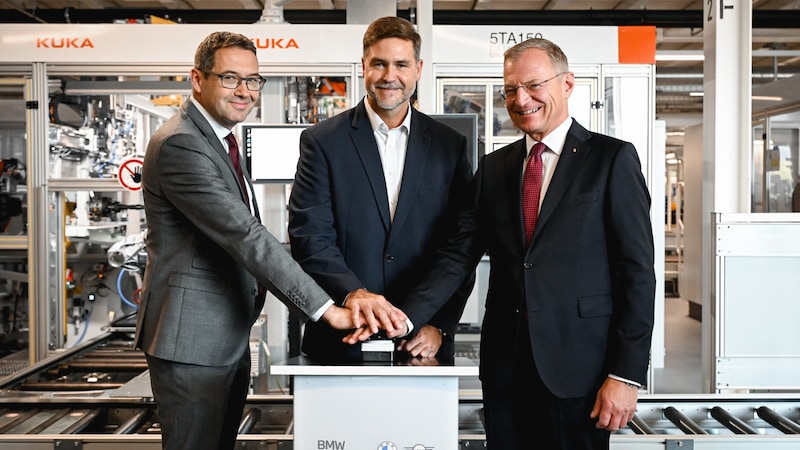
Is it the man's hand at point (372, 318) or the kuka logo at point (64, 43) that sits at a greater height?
the kuka logo at point (64, 43)

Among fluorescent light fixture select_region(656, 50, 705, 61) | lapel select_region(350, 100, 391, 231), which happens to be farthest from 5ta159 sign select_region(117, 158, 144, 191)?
fluorescent light fixture select_region(656, 50, 705, 61)

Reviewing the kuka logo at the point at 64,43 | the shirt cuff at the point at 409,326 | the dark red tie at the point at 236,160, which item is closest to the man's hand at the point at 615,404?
the shirt cuff at the point at 409,326

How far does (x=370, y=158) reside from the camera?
2059 millimetres

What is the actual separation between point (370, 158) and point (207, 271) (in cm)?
57

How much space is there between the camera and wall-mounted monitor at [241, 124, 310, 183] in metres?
4.54

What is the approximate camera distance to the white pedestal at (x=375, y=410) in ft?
5.16

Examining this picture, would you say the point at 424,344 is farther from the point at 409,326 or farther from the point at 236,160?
the point at 236,160

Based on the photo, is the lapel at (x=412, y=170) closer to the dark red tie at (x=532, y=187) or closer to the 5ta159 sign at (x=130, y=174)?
the dark red tie at (x=532, y=187)

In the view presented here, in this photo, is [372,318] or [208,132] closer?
[372,318]

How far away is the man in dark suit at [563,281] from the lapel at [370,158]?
345 millimetres

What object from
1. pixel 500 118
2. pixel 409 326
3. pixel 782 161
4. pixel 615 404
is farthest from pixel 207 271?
pixel 782 161

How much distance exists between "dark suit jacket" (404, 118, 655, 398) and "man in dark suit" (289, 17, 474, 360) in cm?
32

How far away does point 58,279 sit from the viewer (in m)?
5.11

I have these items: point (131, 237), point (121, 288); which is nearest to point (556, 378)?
point (131, 237)
